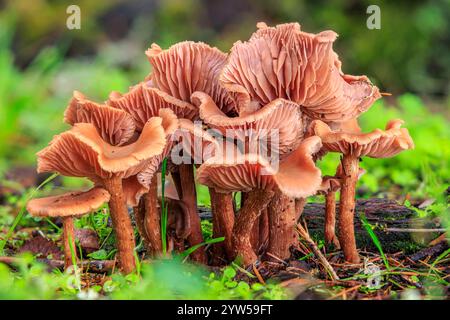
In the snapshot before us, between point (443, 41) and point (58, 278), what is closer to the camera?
point (58, 278)

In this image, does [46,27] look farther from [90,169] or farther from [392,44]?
[90,169]

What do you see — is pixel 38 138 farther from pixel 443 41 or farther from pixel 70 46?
pixel 443 41

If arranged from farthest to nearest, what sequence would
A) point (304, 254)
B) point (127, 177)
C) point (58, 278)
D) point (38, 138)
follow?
point (38, 138) → point (304, 254) → point (127, 177) → point (58, 278)

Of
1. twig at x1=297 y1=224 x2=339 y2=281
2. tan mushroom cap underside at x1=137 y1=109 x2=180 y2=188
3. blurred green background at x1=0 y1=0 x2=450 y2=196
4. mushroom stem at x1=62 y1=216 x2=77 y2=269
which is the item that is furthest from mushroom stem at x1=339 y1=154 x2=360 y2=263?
blurred green background at x1=0 y1=0 x2=450 y2=196

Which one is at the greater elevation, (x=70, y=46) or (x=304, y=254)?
(x=70, y=46)

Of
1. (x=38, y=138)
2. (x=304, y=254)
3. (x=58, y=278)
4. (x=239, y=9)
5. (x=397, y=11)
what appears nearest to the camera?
(x=58, y=278)

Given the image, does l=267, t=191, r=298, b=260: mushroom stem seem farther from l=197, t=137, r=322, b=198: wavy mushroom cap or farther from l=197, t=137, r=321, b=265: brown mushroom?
l=197, t=137, r=322, b=198: wavy mushroom cap
